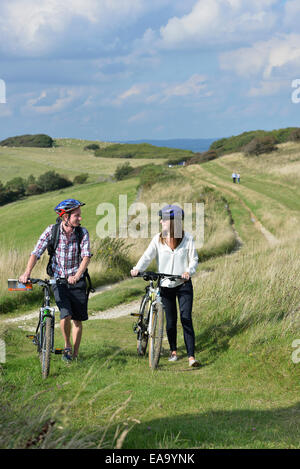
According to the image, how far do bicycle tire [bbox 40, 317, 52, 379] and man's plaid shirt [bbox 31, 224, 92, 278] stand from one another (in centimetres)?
69

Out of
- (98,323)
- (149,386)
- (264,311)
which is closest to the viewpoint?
(149,386)

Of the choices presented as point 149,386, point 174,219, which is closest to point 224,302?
point 174,219

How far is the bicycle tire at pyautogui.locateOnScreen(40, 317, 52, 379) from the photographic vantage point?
691 centimetres

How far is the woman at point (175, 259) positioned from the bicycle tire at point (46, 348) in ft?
4.47

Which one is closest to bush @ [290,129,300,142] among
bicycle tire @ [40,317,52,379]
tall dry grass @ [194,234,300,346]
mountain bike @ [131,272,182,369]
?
tall dry grass @ [194,234,300,346]

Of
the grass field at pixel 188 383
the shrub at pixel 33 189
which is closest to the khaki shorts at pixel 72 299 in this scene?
the grass field at pixel 188 383

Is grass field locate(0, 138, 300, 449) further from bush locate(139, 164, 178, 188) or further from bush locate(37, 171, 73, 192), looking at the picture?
bush locate(37, 171, 73, 192)

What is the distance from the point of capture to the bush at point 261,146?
81.6m

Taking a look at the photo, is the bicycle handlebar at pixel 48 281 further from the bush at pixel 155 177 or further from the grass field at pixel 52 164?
the grass field at pixel 52 164

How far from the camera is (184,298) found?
799 cm

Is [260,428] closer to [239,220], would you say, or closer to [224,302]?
[224,302]

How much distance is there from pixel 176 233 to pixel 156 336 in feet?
4.72

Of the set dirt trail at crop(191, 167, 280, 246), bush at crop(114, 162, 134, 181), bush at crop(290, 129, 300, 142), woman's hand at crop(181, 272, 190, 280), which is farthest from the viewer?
bush at crop(114, 162, 134, 181)
